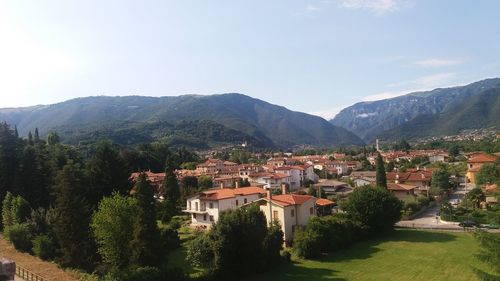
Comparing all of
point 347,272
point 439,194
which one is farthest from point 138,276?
point 439,194

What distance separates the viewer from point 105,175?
42562 millimetres

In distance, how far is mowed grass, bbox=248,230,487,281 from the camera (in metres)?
29.8

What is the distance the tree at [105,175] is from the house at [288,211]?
14.3 meters

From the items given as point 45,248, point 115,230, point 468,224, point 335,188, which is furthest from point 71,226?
point 335,188

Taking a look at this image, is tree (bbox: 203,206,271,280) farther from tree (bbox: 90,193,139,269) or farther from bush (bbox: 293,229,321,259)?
tree (bbox: 90,193,139,269)

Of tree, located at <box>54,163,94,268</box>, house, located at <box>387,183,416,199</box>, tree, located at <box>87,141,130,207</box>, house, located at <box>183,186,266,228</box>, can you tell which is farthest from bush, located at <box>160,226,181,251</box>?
house, located at <box>387,183,416,199</box>

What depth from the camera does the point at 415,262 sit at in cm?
3288

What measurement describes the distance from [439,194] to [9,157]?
62425mm

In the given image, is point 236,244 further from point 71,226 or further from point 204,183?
point 204,183

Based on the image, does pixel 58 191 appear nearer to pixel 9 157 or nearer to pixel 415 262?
pixel 9 157

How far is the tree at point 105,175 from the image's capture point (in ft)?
138

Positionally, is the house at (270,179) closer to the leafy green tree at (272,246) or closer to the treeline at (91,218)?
the treeline at (91,218)

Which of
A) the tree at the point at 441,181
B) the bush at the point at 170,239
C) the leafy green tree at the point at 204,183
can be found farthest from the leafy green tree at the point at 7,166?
the tree at the point at 441,181

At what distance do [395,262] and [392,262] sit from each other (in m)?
0.22
